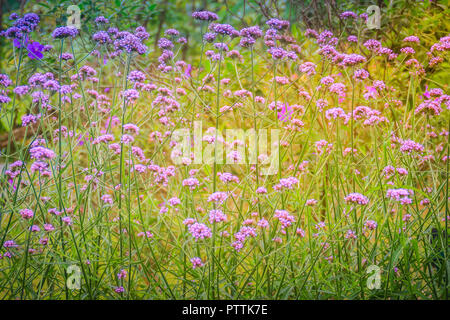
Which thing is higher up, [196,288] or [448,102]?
[448,102]

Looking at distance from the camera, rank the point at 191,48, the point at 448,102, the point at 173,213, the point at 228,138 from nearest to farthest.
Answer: the point at 448,102 < the point at 173,213 < the point at 228,138 < the point at 191,48

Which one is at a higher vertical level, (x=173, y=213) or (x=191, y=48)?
(x=191, y=48)

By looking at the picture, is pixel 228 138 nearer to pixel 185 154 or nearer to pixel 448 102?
pixel 185 154

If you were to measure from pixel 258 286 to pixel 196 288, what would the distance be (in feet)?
0.62

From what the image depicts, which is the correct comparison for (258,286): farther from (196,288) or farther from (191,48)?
(191,48)

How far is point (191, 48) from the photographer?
7.06ft
